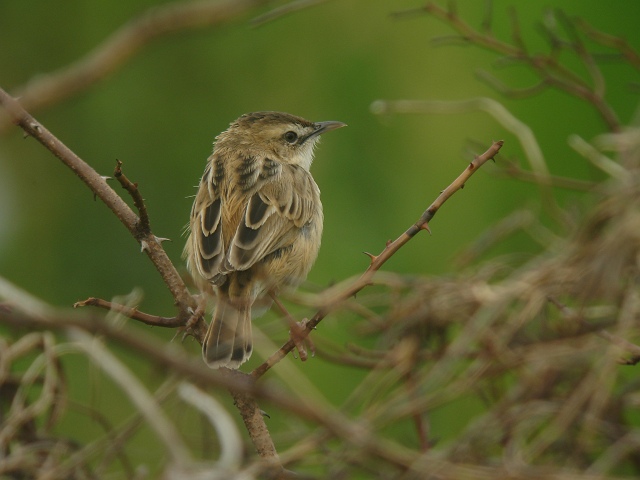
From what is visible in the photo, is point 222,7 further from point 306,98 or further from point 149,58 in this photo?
point 149,58

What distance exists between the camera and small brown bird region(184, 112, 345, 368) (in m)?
5.02

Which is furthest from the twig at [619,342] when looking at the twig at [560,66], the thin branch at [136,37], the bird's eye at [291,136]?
the bird's eye at [291,136]

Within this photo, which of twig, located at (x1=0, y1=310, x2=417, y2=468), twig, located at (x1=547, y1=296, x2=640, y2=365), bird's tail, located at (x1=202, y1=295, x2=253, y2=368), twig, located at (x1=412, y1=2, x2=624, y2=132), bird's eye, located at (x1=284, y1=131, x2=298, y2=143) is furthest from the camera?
bird's eye, located at (x1=284, y1=131, x2=298, y2=143)

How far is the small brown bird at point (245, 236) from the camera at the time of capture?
5.02 metres

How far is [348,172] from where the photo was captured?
32.3 feet

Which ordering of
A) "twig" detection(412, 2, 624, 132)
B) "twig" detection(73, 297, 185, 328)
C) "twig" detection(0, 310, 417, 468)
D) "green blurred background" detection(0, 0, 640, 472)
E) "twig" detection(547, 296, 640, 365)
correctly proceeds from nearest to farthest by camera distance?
"twig" detection(0, 310, 417, 468) < "twig" detection(547, 296, 640, 365) < "twig" detection(73, 297, 185, 328) < "twig" detection(412, 2, 624, 132) < "green blurred background" detection(0, 0, 640, 472)

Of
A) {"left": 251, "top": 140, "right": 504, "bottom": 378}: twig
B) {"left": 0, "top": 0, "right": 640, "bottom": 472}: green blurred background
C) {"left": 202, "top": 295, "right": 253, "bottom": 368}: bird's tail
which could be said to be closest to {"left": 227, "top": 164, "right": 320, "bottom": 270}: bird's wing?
{"left": 202, "top": 295, "right": 253, "bottom": 368}: bird's tail

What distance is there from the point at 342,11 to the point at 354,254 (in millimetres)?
3113

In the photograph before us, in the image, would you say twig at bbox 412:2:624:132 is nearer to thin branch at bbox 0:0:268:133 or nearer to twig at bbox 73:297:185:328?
twig at bbox 73:297:185:328

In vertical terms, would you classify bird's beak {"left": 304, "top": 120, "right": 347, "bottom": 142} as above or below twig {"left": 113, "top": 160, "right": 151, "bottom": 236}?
below

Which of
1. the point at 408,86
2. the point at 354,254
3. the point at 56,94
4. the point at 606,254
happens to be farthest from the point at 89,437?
the point at 56,94

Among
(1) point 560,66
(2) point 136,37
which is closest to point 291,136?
(1) point 560,66

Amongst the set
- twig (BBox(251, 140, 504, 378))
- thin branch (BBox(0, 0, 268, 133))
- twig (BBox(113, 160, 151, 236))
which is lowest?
twig (BBox(251, 140, 504, 378))

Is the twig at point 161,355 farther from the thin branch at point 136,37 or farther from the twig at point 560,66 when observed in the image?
the twig at point 560,66
